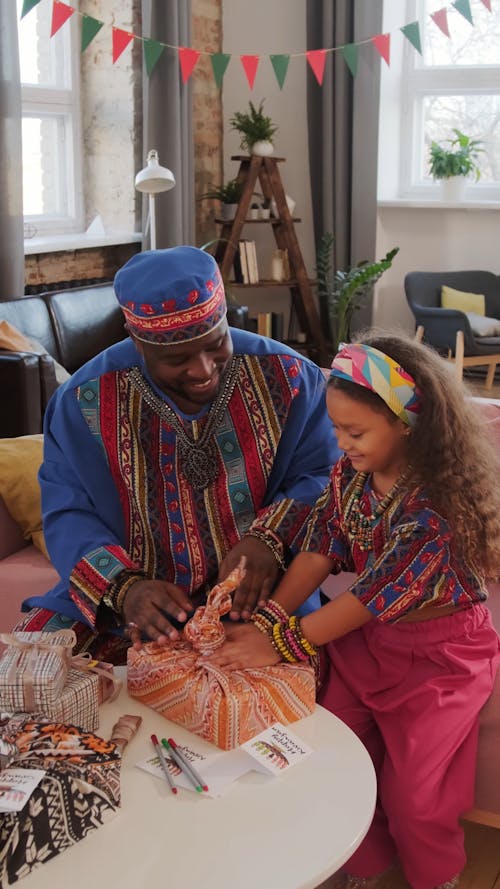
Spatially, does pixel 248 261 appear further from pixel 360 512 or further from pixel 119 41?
pixel 360 512

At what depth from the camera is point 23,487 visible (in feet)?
8.28

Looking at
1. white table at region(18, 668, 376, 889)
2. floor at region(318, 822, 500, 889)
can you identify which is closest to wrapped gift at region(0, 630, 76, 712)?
white table at region(18, 668, 376, 889)

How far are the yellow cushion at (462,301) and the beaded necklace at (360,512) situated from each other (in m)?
5.09

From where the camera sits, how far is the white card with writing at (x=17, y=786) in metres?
1.15

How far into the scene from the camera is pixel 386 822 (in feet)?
5.94

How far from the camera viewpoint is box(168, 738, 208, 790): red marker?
4.34 ft

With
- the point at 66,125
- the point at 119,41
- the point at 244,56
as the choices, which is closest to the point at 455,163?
the point at 244,56

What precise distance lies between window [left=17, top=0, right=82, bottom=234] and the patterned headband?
14.9 feet

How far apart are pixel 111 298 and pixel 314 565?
387 cm

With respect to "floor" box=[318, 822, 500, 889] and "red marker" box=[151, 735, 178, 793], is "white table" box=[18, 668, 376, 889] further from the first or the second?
"floor" box=[318, 822, 500, 889]

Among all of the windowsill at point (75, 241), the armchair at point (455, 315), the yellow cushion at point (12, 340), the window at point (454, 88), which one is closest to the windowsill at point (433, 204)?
the window at point (454, 88)

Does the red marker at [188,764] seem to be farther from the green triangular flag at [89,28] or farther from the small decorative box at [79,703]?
the green triangular flag at [89,28]

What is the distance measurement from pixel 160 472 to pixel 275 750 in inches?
24.3

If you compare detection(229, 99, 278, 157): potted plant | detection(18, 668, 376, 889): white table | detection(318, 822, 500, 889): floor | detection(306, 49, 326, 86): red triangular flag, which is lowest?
detection(318, 822, 500, 889): floor
